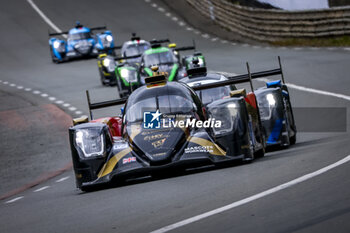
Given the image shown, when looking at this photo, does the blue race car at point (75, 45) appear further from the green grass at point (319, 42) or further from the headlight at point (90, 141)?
the headlight at point (90, 141)

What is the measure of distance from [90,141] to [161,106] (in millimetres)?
1219

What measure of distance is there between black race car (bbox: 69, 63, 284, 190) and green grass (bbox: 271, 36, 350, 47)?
19986mm

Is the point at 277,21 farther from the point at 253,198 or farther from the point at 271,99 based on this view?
the point at 253,198

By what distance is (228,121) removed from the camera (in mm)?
10883

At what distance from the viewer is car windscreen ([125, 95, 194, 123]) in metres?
11.4

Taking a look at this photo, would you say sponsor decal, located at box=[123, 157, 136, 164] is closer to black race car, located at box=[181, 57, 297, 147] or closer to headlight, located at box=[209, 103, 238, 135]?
headlight, located at box=[209, 103, 238, 135]

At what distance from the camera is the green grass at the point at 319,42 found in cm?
3077

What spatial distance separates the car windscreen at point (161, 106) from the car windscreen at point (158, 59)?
13.3 meters

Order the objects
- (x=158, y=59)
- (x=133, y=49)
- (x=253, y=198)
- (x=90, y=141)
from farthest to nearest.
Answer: (x=133, y=49)
(x=158, y=59)
(x=90, y=141)
(x=253, y=198)

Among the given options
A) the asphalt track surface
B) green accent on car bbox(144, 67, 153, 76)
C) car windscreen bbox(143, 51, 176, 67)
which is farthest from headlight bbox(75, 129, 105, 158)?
car windscreen bbox(143, 51, 176, 67)

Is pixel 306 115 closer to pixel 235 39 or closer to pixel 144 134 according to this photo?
pixel 144 134

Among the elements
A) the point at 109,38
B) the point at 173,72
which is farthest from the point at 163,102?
the point at 109,38

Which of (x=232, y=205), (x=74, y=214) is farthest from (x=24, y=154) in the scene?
(x=232, y=205)

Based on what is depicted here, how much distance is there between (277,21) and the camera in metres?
34.6
